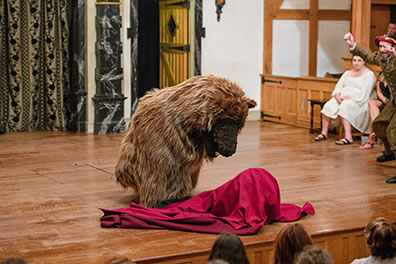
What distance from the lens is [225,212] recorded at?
4.85 metres

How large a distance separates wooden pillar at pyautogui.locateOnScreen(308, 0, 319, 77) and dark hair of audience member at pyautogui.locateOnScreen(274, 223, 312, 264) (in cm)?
786

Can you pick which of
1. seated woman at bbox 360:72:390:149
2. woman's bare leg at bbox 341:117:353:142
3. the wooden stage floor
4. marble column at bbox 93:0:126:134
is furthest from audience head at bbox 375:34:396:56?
marble column at bbox 93:0:126:134

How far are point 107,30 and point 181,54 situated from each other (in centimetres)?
159

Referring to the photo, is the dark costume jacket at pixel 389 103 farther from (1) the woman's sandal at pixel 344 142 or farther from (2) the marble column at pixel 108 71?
(2) the marble column at pixel 108 71

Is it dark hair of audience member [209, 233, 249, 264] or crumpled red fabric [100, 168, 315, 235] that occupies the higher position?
dark hair of audience member [209, 233, 249, 264]

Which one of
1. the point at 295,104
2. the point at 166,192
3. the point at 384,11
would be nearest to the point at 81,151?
the point at 166,192

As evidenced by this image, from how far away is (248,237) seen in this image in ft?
14.8

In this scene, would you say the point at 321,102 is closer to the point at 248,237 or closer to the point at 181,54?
the point at 181,54

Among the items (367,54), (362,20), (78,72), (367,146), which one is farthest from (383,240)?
(78,72)

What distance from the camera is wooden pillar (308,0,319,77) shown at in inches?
418

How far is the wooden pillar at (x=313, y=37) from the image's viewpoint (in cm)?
1062

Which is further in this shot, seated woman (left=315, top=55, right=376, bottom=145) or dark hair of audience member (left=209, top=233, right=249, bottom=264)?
seated woman (left=315, top=55, right=376, bottom=145)

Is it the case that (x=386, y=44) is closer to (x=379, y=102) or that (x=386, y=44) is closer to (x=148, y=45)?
(x=379, y=102)

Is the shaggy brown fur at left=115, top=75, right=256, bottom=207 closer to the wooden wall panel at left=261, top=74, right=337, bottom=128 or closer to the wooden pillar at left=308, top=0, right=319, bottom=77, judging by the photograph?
the wooden wall panel at left=261, top=74, right=337, bottom=128
